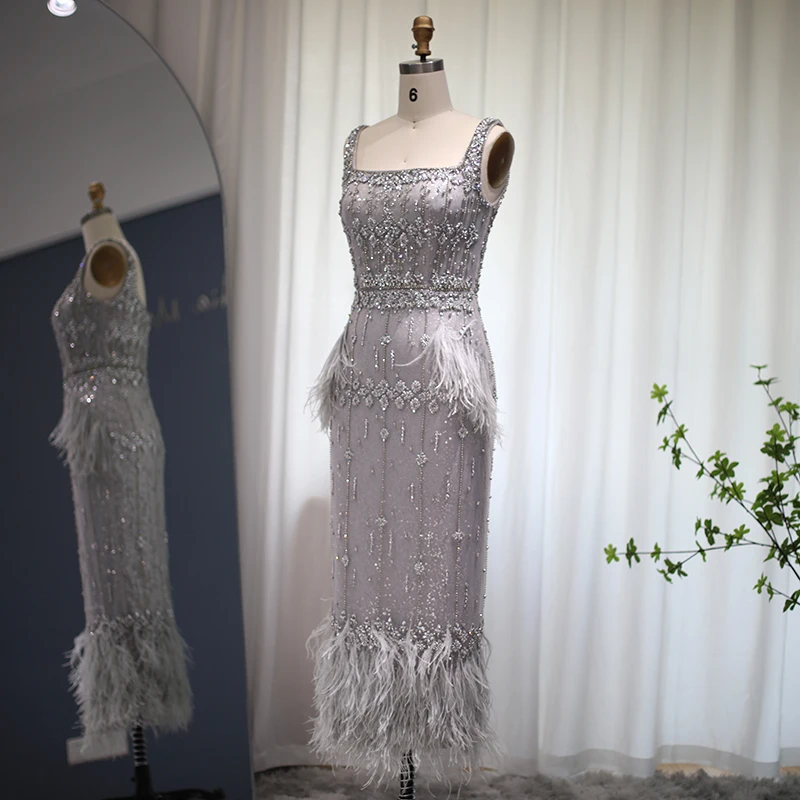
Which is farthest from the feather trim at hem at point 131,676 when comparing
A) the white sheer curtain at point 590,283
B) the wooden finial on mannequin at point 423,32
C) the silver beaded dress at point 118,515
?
the wooden finial on mannequin at point 423,32

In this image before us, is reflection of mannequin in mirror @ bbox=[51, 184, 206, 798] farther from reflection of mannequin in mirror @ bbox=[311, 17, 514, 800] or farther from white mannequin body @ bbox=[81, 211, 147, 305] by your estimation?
reflection of mannequin in mirror @ bbox=[311, 17, 514, 800]

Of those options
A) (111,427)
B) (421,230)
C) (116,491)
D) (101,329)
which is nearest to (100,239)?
(101,329)

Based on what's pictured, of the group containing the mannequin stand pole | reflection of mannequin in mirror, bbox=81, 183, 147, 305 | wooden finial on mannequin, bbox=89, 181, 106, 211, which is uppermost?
wooden finial on mannequin, bbox=89, 181, 106, 211

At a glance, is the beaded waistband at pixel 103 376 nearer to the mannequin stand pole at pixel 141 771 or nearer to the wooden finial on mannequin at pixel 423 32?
the mannequin stand pole at pixel 141 771

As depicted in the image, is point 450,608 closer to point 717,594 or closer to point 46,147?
point 717,594

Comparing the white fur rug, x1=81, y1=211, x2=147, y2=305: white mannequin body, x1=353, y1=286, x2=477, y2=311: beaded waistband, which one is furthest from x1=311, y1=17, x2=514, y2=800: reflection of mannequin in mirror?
the white fur rug

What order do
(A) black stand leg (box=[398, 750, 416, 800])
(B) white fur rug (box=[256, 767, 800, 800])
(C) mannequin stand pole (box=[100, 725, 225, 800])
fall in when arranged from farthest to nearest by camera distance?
1. (B) white fur rug (box=[256, 767, 800, 800])
2. (C) mannequin stand pole (box=[100, 725, 225, 800])
3. (A) black stand leg (box=[398, 750, 416, 800])

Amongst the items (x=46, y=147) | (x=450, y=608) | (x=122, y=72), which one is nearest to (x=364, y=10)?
(x=122, y=72)

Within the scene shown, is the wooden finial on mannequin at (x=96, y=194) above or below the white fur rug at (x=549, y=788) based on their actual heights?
above

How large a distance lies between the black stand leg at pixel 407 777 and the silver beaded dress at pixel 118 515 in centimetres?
53

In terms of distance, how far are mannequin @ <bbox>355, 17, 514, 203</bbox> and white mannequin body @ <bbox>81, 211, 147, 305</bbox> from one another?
1.83ft

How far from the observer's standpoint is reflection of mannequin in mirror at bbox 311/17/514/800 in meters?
1.86

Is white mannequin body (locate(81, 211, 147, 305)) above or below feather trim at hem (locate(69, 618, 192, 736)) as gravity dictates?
above

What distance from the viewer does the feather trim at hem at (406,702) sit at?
1.87 m
